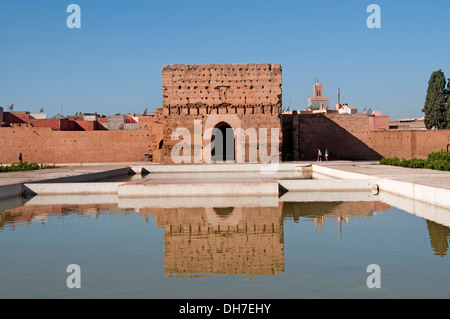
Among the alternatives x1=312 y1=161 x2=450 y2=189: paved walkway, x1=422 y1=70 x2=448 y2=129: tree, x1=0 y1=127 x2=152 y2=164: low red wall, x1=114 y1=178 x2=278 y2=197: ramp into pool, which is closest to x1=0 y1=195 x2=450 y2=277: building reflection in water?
x1=114 y1=178 x2=278 y2=197: ramp into pool

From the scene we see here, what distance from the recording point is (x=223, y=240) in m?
6.55

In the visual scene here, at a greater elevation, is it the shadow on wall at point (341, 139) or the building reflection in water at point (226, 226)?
the shadow on wall at point (341, 139)

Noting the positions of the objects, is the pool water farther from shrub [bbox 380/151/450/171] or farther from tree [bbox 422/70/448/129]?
tree [bbox 422/70/448/129]

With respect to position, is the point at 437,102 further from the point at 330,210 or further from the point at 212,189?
the point at 330,210

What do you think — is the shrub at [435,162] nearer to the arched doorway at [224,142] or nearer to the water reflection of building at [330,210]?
the water reflection of building at [330,210]

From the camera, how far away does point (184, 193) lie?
10922 millimetres

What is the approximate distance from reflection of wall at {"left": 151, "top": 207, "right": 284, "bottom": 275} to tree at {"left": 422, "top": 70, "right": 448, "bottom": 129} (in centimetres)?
2797

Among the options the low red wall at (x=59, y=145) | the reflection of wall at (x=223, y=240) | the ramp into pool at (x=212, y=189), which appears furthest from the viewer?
the low red wall at (x=59, y=145)

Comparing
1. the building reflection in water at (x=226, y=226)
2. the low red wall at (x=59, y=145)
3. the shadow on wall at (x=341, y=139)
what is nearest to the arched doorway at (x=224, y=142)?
the shadow on wall at (x=341, y=139)

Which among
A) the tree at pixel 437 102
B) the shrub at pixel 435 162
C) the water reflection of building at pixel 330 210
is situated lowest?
the water reflection of building at pixel 330 210

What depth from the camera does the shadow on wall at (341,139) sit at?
27.0 metres

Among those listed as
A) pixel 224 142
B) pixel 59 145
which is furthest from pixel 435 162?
pixel 59 145

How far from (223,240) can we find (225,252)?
2.26ft

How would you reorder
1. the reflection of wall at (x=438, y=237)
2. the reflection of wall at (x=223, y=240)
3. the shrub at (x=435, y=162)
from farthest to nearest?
the shrub at (x=435, y=162), the reflection of wall at (x=438, y=237), the reflection of wall at (x=223, y=240)
